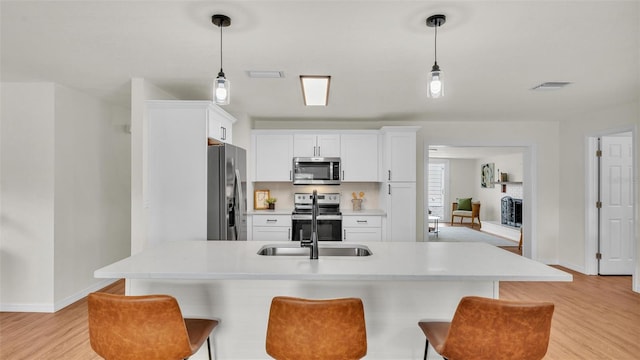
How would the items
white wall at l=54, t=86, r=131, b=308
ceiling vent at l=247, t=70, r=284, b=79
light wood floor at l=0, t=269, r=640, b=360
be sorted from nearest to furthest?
light wood floor at l=0, t=269, r=640, b=360 → ceiling vent at l=247, t=70, r=284, b=79 → white wall at l=54, t=86, r=131, b=308

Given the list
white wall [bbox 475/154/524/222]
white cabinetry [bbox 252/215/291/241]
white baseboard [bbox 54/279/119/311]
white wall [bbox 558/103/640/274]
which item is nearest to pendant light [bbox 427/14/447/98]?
white cabinetry [bbox 252/215/291/241]

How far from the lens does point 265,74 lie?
117 inches

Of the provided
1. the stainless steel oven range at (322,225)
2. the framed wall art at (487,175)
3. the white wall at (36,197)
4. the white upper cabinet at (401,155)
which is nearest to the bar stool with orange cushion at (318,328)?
the white wall at (36,197)

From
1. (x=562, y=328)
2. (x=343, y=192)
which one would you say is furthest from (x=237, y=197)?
(x=562, y=328)

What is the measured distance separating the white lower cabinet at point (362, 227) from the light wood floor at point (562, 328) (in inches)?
66.7

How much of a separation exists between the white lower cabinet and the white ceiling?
5.90ft

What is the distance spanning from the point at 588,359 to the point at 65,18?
417 centimetres

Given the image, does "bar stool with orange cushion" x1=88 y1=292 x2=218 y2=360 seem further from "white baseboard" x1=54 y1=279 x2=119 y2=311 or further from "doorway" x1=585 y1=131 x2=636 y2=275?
"doorway" x1=585 y1=131 x2=636 y2=275

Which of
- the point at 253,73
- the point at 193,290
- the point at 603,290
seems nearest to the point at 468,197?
the point at 603,290

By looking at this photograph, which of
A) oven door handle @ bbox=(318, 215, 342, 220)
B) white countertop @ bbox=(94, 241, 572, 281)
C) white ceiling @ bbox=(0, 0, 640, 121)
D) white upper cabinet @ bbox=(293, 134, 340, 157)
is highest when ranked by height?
white ceiling @ bbox=(0, 0, 640, 121)

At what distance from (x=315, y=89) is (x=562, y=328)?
322 cm

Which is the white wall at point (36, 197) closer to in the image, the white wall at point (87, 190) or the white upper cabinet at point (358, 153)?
the white wall at point (87, 190)

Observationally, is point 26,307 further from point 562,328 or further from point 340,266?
point 562,328

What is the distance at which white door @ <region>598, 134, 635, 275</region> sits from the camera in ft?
15.0
